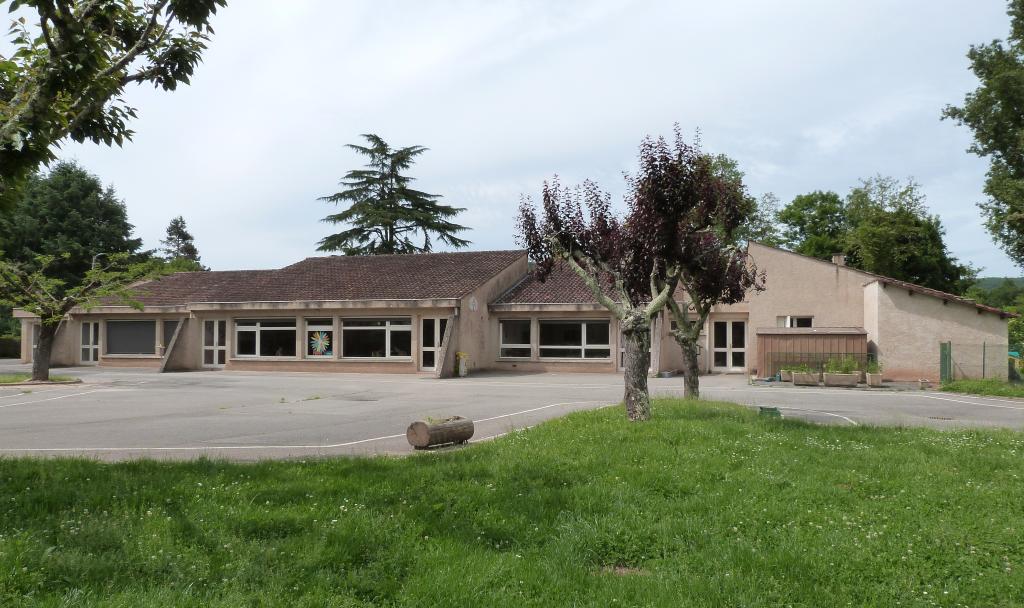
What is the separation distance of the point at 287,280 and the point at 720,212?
26238 mm

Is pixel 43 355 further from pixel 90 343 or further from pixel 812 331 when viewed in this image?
pixel 812 331

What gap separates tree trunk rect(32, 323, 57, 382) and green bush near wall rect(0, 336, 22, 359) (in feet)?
89.3

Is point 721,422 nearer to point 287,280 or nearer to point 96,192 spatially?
point 287,280

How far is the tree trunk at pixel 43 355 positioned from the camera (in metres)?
24.9

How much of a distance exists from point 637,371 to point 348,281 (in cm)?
2518

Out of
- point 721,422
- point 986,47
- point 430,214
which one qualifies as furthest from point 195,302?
point 986,47

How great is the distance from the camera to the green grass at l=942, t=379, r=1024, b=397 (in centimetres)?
2108

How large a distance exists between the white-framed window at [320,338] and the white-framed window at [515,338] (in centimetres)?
773

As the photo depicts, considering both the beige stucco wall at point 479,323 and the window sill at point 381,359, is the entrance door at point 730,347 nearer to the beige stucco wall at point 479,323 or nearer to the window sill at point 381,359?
the beige stucco wall at point 479,323

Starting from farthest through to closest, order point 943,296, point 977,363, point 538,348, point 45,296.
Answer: point 538,348
point 45,296
point 943,296
point 977,363

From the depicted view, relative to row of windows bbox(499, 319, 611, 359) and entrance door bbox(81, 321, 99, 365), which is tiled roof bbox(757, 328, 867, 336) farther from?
entrance door bbox(81, 321, 99, 365)

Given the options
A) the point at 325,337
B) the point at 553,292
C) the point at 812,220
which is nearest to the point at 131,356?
the point at 325,337

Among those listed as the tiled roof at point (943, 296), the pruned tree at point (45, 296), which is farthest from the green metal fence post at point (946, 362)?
the pruned tree at point (45, 296)

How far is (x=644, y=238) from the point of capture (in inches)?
529
